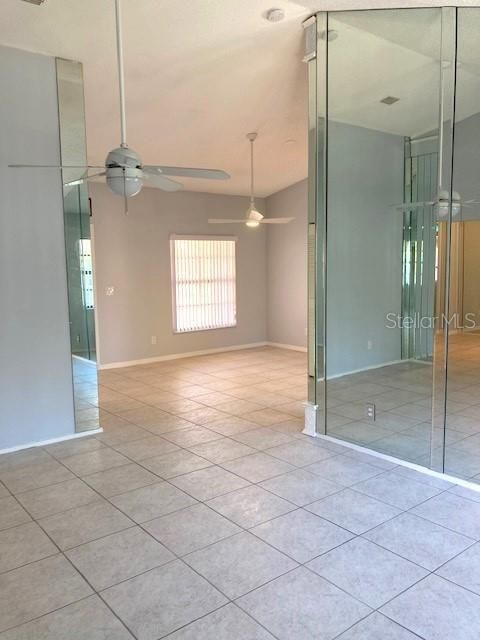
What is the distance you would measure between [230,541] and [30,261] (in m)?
2.70

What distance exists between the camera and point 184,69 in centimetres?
414

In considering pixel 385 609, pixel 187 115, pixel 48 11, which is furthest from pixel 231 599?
pixel 187 115

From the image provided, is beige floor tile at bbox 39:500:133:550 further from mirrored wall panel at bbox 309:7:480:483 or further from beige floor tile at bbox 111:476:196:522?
mirrored wall panel at bbox 309:7:480:483

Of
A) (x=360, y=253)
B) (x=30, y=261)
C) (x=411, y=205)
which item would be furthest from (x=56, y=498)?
(x=411, y=205)

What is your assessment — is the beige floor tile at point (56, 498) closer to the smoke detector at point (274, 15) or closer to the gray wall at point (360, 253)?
the gray wall at point (360, 253)

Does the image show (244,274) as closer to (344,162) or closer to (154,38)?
(344,162)

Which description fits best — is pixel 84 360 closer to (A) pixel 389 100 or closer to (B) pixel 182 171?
(B) pixel 182 171

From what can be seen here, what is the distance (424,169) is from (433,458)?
2076mm

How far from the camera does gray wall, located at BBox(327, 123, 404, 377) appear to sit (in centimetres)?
403

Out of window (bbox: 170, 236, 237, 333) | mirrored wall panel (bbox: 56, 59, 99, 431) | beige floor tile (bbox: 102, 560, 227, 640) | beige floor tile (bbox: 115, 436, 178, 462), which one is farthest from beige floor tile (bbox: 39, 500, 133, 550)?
window (bbox: 170, 236, 237, 333)

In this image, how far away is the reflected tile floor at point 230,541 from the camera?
2.04 meters

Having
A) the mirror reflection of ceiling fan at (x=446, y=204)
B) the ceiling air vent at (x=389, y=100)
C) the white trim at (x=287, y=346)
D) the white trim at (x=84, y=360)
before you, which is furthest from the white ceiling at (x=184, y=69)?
the white trim at (x=287, y=346)

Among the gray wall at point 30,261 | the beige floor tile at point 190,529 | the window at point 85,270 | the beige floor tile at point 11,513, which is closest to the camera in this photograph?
the beige floor tile at point 190,529

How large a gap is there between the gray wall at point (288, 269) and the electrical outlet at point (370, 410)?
4.12 metres
